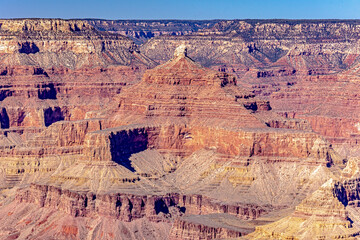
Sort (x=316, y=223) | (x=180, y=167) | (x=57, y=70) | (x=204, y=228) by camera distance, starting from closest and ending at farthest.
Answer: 1. (x=316, y=223)
2. (x=204, y=228)
3. (x=180, y=167)
4. (x=57, y=70)

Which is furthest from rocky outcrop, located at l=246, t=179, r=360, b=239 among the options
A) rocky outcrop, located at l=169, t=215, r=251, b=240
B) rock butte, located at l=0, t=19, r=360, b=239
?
rocky outcrop, located at l=169, t=215, r=251, b=240

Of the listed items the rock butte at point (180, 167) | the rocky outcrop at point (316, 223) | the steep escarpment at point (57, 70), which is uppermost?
the steep escarpment at point (57, 70)

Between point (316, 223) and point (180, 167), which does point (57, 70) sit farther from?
point (316, 223)

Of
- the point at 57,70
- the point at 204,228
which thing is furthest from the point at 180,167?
the point at 57,70

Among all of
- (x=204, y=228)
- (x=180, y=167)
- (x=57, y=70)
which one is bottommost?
(x=204, y=228)

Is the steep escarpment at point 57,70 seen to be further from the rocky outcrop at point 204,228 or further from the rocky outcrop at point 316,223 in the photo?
the rocky outcrop at point 316,223

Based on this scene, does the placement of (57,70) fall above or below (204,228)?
above

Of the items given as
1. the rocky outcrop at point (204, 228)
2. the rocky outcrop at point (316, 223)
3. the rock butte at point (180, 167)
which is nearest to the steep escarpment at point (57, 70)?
the rock butte at point (180, 167)

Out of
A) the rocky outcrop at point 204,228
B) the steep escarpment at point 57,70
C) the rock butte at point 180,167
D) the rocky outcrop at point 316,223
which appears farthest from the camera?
the steep escarpment at point 57,70

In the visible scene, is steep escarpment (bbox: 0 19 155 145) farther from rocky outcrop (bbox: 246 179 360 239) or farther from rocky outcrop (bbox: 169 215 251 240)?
rocky outcrop (bbox: 246 179 360 239)

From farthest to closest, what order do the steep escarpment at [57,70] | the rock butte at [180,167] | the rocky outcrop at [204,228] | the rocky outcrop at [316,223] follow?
the steep escarpment at [57,70] < the rock butte at [180,167] < the rocky outcrop at [204,228] < the rocky outcrop at [316,223]

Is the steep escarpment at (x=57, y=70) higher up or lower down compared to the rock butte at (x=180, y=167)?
higher up
